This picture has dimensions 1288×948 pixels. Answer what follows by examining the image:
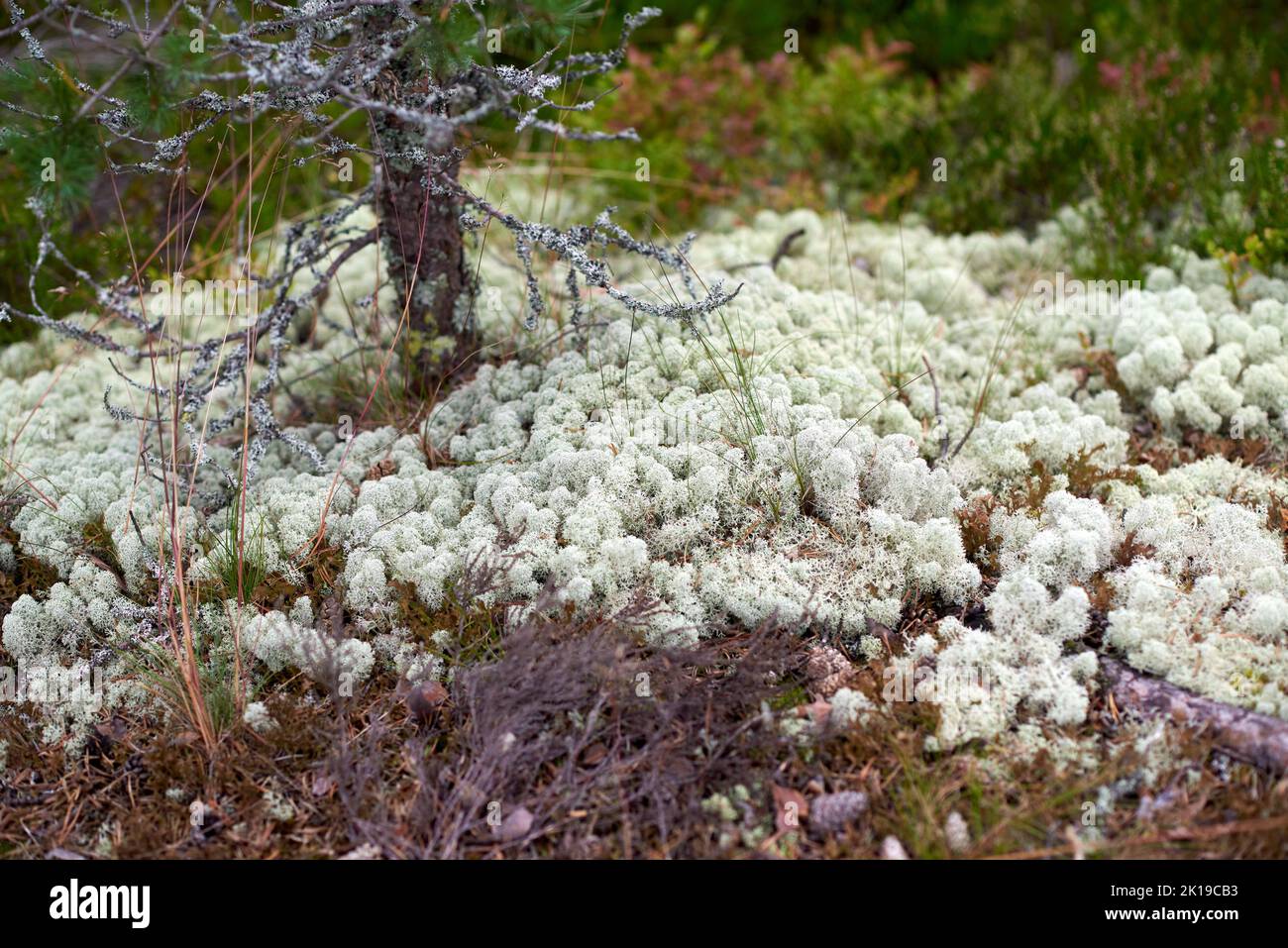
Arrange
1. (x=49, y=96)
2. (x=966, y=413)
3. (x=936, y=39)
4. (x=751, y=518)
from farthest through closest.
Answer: (x=936, y=39) → (x=966, y=413) → (x=751, y=518) → (x=49, y=96)

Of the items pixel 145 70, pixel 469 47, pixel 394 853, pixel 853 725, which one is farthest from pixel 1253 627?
pixel 145 70

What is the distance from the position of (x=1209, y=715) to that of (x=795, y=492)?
1.32m

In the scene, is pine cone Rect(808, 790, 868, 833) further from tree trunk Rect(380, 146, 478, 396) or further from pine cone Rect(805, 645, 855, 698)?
tree trunk Rect(380, 146, 478, 396)

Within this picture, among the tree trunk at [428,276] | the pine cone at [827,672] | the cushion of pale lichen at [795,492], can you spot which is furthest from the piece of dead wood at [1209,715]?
the tree trunk at [428,276]

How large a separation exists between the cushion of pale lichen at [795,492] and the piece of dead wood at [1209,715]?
46mm

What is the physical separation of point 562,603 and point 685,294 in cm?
164

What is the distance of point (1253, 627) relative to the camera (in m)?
2.87

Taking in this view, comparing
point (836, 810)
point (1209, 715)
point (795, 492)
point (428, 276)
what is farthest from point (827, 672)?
point (428, 276)

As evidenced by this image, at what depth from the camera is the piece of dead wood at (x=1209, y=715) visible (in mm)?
2584

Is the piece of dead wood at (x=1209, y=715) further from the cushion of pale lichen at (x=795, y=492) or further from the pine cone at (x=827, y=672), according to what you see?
the pine cone at (x=827, y=672)

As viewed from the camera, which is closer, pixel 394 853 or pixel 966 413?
pixel 394 853

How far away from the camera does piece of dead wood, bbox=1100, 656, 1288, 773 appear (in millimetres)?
2584
